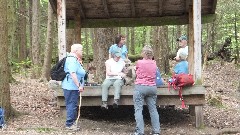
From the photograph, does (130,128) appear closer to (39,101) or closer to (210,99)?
(39,101)

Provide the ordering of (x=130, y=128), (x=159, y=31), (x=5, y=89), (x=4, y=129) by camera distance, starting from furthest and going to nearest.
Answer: (x=159, y=31), (x=130, y=128), (x=5, y=89), (x=4, y=129)

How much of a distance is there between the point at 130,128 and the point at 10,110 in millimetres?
2790

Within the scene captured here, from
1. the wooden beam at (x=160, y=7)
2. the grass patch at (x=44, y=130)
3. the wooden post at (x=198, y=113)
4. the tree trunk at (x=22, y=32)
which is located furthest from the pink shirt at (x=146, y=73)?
the tree trunk at (x=22, y=32)

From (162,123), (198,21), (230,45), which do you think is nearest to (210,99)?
(162,123)

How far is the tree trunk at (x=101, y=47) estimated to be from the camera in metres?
13.2

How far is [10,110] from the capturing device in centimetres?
879

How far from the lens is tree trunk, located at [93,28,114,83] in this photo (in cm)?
1324

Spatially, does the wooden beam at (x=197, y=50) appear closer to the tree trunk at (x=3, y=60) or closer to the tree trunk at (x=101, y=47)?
the tree trunk at (x=3, y=60)

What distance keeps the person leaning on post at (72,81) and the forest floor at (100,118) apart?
1.16 feet

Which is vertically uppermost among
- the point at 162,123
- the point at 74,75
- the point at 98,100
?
the point at 74,75

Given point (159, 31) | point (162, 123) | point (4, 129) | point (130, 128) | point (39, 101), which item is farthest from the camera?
point (159, 31)

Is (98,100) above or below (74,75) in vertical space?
below

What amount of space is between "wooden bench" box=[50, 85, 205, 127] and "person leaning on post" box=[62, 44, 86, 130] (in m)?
0.75

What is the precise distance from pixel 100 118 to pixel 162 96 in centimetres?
205
